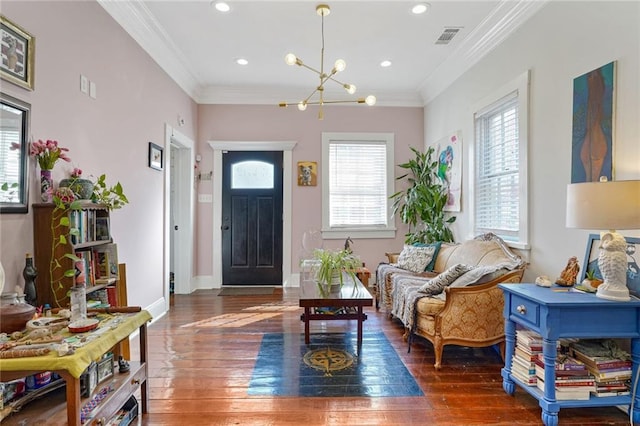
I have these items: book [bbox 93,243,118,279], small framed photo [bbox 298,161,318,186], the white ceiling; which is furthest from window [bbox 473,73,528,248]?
book [bbox 93,243,118,279]

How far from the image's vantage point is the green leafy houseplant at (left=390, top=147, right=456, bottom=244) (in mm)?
4746

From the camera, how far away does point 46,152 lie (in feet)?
7.16

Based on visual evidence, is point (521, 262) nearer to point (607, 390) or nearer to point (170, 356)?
point (607, 390)

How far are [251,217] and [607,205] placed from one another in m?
4.54

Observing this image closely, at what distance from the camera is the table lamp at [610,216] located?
183 centimetres

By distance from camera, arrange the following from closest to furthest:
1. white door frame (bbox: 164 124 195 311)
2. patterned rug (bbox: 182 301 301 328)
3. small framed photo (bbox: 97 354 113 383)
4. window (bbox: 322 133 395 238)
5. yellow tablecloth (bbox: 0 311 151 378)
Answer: yellow tablecloth (bbox: 0 311 151 378) → small framed photo (bbox: 97 354 113 383) → patterned rug (bbox: 182 301 301 328) → white door frame (bbox: 164 124 195 311) → window (bbox: 322 133 395 238)

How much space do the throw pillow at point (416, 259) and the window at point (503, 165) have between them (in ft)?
1.96

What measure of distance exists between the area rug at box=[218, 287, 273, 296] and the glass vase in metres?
3.25

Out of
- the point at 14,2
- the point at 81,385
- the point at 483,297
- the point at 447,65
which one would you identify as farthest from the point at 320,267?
the point at 447,65

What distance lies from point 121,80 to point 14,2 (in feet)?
A: 4.03

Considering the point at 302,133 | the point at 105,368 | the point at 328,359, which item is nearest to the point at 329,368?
the point at 328,359

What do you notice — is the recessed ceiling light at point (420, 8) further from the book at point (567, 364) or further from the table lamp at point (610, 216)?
the book at point (567, 364)

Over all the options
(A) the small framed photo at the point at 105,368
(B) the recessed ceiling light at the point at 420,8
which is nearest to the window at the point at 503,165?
(B) the recessed ceiling light at the point at 420,8

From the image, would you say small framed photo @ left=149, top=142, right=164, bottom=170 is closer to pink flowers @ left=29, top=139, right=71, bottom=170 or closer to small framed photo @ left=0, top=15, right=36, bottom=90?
pink flowers @ left=29, top=139, right=71, bottom=170
